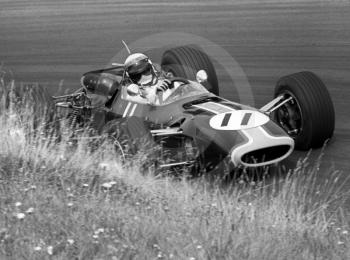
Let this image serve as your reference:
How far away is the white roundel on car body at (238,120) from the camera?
28.2ft

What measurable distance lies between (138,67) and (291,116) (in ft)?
6.79

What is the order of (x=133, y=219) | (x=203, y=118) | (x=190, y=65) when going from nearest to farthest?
(x=133, y=219) < (x=203, y=118) < (x=190, y=65)

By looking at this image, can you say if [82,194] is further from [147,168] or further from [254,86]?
[254,86]

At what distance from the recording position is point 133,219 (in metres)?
6.10

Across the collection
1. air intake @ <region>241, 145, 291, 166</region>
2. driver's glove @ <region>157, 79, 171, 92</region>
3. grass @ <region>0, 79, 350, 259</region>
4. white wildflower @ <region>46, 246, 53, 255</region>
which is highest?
driver's glove @ <region>157, 79, 171, 92</region>

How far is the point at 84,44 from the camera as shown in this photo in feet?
59.8

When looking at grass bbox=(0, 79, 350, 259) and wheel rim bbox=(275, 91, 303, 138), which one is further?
wheel rim bbox=(275, 91, 303, 138)

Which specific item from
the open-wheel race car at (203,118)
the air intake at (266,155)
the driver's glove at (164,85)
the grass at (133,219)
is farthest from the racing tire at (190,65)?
the grass at (133,219)

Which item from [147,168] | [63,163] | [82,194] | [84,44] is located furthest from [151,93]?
[84,44]

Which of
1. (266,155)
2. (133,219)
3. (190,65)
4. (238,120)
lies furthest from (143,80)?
(133,219)

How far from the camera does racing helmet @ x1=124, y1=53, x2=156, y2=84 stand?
956cm

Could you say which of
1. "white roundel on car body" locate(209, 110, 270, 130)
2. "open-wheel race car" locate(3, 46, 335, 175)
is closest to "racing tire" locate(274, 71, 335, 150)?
"open-wheel race car" locate(3, 46, 335, 175)

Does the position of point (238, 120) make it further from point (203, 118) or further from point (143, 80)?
point (143, 80)

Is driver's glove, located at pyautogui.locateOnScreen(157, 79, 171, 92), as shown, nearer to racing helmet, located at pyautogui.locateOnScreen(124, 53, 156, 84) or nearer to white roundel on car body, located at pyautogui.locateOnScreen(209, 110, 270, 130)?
racing helmet, located at pyautogui.locateOnScreen(124, 53, 156, 84)
